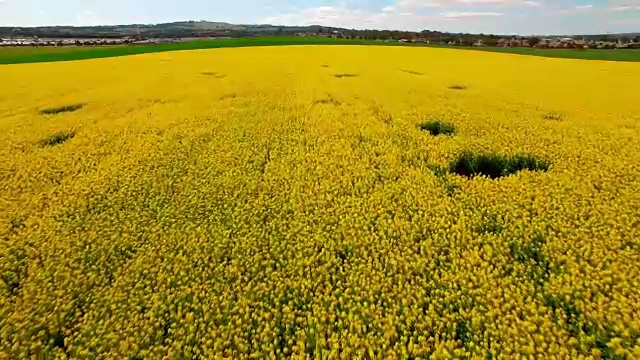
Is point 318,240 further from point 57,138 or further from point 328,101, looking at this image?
point 328,101

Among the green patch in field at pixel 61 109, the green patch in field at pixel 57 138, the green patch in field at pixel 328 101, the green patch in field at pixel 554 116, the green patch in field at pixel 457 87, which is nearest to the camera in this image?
the green patch in field at pixel 57 138

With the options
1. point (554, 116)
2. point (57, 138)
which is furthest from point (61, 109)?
point (554, 116)

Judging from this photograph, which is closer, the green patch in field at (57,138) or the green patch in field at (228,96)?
the green patch in field at (57,138)

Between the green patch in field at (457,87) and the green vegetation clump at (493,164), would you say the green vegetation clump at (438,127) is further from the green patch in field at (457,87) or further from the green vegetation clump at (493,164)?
the green patch in field at (457,87)

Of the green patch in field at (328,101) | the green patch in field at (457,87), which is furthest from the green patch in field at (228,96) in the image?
the green patch in field at (457,87)

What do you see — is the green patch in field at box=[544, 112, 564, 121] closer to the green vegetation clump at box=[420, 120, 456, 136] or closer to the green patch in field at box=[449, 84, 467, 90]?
the green vegetation clump at box=[420, 120, 456, 136]

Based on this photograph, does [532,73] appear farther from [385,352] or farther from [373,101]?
[385,352]

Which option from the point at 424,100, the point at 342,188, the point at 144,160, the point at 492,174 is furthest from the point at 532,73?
the point at 144,160

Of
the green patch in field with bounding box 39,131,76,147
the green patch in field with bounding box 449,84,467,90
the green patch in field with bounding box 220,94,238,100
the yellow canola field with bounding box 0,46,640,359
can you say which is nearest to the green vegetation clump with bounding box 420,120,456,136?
the yellow canola field with bounding box 0,46,640,359
